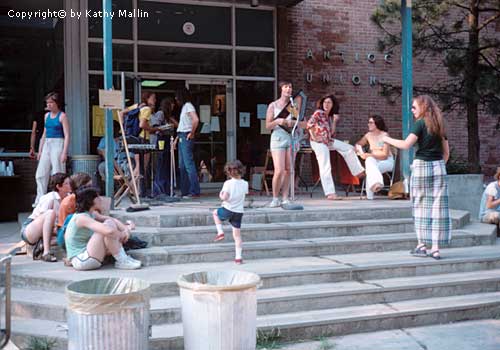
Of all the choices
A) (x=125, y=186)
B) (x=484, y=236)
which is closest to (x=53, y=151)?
(x=125, y=186)

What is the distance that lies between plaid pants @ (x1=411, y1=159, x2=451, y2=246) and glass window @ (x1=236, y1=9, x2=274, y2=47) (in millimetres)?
7217

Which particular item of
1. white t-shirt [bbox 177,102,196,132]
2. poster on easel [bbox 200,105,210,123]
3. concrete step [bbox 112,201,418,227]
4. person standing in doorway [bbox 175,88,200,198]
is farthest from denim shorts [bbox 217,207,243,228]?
poster on easel [bbox 200,105,210,123]

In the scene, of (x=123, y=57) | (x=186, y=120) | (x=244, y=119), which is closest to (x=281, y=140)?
(x=186, y=120)

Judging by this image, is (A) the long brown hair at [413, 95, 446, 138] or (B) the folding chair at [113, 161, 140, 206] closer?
(A) the long brown hair at [413, 95, 446, 138]

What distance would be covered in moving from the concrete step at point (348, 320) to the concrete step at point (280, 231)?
1.64 meters

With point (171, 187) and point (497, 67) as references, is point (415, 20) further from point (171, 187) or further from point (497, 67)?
point (171, 187)

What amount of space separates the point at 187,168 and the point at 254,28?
5.01 m

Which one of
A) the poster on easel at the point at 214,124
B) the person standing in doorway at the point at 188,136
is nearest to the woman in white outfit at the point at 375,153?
the person standing in doorway at the point at 188,136

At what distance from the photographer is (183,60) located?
39.8 ft

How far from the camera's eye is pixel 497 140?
1473 cm

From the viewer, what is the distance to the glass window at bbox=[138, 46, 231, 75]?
11.8 metres

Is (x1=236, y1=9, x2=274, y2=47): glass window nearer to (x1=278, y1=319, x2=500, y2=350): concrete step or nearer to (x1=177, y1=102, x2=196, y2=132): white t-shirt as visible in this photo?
(x1=177, y1=102, x2=196, y2=132): white t-shirt

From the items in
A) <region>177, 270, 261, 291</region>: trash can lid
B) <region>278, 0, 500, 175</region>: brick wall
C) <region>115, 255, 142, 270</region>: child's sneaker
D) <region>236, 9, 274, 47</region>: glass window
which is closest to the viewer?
<region>177, 270, 261, 291</region>: trash can lid

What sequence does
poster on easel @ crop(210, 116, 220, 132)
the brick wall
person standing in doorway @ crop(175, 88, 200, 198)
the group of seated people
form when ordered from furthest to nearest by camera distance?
the brick wall
poster on easel @ crop(210, 116, 220, 132)
person standing in doorway @ crop(175, 88, 200, 198)
the group of seated people
